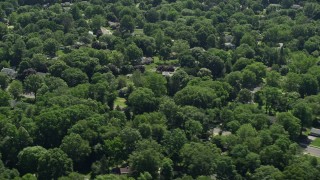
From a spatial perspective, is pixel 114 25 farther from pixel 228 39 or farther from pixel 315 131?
pixel 315 131

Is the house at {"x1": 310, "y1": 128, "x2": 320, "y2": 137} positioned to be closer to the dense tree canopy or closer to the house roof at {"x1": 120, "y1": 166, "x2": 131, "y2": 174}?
the dense tree canopy

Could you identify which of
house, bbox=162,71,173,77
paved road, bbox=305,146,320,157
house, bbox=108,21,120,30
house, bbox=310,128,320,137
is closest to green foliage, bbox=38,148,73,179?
paved road, bbox=305,146,320,157

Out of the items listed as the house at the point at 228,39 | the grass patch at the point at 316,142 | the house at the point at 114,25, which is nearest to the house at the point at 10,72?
the house at the point at 114,25

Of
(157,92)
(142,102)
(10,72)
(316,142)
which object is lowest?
(10,72)

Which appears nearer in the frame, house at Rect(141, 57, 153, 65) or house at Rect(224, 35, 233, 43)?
house at Rect(141, 57, 153, 65)

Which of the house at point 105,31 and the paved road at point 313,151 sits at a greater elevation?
the paved road at point 313,151

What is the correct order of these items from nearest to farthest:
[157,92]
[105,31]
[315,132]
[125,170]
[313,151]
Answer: [125,170], [313,151], [315,132], [157,92], [105,31]

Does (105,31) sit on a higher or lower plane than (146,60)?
lower

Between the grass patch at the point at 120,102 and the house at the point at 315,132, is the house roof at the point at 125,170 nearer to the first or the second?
the grass patch at the point at 120,102

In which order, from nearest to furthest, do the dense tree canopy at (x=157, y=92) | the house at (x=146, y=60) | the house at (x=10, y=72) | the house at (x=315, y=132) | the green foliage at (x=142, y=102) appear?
1. the dense tree canopy at (x=157, y=92)
2. the house at (x=315, y=132)
3. the green foliage at (x=142, y=102)
4. the house at (x=10, y=72)
5. the house at (x=146, y=60)

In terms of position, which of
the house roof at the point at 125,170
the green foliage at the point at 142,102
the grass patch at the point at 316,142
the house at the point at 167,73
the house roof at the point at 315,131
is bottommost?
the house at the point at 167,73

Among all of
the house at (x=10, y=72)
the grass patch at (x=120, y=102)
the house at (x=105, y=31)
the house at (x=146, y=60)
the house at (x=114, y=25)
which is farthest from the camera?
the house at (x=114, y=25)

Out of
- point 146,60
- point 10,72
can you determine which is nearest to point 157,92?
point 146,60

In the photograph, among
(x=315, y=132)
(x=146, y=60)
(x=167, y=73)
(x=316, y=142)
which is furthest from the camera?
(x=146, y=60)
